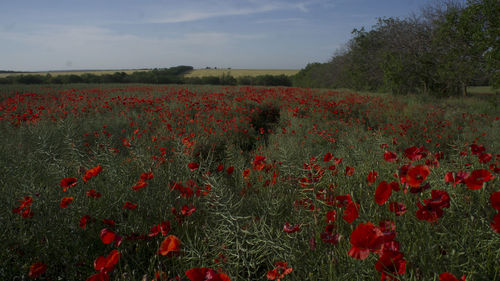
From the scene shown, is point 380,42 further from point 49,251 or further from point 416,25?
point 49,251

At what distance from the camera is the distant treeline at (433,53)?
949 cm

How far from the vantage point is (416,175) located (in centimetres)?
107

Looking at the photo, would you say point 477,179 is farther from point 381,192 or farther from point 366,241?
point 366,241

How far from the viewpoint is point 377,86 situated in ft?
68.2

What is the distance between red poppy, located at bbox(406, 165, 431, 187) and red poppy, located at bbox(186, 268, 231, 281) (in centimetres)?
76

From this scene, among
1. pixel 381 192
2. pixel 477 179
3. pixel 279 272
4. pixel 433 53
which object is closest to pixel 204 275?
pixel 279 272

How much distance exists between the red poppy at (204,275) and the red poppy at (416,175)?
76 cm

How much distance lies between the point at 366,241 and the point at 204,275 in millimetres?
480

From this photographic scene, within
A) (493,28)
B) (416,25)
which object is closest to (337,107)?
(493,28)

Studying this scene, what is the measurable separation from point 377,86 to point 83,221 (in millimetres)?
22430

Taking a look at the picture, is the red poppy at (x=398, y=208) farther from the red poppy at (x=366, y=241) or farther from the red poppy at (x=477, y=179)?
the red poppy at (x=366, y=241)

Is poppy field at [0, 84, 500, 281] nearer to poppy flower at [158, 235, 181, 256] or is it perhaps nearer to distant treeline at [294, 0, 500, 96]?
poppy flower at [158, 235, 181, 256]

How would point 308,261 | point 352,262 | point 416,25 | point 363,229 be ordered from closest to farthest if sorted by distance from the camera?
point 363,229, point 352,262, point 308,261, point 416,25

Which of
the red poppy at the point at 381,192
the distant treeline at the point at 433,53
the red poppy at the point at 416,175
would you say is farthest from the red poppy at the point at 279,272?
the distant treeline at the point at 433,53
